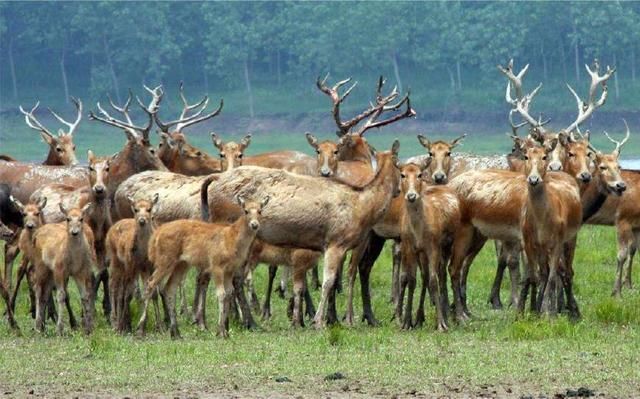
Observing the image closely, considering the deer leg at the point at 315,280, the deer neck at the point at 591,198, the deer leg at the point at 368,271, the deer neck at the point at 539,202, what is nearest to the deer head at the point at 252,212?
the deer leg at the point at 368,271

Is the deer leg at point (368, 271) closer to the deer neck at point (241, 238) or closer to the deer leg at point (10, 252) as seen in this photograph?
the deer neck at point (241, 238)

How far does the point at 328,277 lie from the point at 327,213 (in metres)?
0.56

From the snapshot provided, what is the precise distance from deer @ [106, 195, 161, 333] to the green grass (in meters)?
0.25

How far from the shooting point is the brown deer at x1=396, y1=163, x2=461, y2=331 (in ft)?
51.0

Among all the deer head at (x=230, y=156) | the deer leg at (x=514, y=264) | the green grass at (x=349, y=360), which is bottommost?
the green grass at (x=349, y=360)

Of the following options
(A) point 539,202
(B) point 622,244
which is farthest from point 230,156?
(A) point 539,202

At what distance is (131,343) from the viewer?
14453 millimetres

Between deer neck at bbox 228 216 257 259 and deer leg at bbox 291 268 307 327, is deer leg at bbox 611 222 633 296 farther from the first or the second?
deer neck at bbox 228 216 257 259

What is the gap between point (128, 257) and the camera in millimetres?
15594

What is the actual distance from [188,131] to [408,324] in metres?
50.6

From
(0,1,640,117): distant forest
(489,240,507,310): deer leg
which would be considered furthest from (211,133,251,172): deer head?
(0,1,640,117): distant forest

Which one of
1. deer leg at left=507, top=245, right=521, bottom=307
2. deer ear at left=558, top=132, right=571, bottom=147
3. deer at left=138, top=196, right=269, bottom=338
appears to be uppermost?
deer ear at left=558, top=132, right=571, bottom=147

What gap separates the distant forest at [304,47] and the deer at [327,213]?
5770 cm

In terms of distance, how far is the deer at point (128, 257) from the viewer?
15492mm
